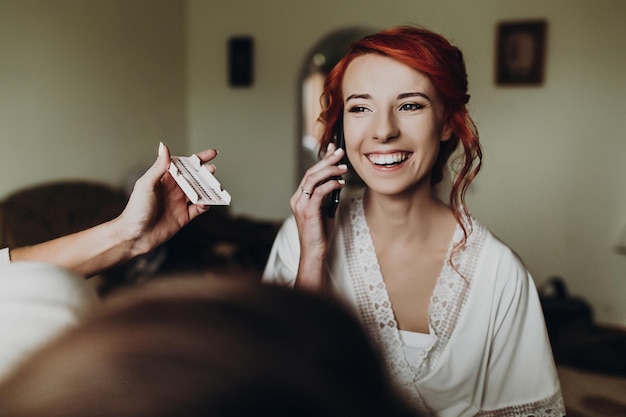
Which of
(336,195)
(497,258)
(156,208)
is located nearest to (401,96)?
(336,195)

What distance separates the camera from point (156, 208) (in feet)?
2.65

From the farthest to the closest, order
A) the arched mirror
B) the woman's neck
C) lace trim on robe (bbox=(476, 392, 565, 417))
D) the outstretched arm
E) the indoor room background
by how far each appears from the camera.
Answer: the arched mirror, the indoor room background, the woman's neck, lace trim on robe (bbox=(476, 392, 565, 417)), the outstretched arm

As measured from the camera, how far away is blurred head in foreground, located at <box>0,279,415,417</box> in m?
0.21

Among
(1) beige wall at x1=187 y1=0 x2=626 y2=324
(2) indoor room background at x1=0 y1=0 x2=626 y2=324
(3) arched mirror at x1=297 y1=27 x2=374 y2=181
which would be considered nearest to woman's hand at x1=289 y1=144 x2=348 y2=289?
(2) indoor room background at x1=0 y1=0 x2=626 y2=324

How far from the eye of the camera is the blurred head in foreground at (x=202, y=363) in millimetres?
206

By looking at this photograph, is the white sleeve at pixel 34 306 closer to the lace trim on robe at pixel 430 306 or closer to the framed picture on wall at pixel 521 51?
the lace trim on robe at pixel 430 306

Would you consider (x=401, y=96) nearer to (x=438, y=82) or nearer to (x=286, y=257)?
(x=438, y=82)

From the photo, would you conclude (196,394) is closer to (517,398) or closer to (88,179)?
(517,398)

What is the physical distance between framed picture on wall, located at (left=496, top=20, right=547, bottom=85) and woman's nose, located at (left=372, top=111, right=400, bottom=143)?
6.40 ft

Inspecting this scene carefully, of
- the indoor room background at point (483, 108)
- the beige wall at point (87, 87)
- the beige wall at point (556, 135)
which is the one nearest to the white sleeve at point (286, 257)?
the indoor room background at point (483, 108)

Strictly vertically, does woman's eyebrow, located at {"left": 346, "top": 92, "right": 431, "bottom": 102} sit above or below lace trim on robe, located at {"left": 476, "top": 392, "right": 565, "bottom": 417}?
above

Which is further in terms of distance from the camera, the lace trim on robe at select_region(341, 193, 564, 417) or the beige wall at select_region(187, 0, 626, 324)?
the beige wall at select_region(187, 0, 626, 324)

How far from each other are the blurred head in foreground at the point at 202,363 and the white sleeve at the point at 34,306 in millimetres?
43

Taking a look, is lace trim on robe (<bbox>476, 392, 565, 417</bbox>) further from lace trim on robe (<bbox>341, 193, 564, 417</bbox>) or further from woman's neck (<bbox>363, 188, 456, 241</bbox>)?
woman's neck (<bbox>363, 188, 456, 241</bbox>)
